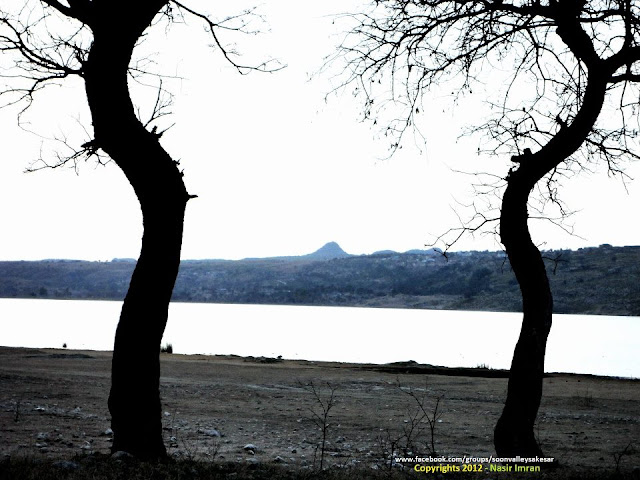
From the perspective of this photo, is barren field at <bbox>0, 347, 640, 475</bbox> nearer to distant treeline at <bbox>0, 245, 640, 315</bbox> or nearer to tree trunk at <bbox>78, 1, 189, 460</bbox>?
tree trunk at <bbox>78, 1, 189, 460</bbox>

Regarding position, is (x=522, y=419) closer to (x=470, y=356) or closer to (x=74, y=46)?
(x=74, y=46)

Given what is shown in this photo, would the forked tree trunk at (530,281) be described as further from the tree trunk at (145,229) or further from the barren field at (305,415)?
the tree trunk at (145,229)

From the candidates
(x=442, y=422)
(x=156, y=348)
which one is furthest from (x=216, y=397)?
(x=156, y=348)

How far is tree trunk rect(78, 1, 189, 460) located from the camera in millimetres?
6770

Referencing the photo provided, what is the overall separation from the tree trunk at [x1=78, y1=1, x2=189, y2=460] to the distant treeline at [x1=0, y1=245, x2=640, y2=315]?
2922 inches

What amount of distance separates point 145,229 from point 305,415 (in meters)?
6.04

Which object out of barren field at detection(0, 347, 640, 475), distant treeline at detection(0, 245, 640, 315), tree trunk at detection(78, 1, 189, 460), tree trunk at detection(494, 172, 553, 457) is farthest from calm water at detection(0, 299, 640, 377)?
distant treeline at detection(0, 245, 640, 315)

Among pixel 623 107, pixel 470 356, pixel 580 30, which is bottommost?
pixel 470 356

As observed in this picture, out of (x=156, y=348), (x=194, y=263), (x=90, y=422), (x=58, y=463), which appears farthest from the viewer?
(x=194, y=263)

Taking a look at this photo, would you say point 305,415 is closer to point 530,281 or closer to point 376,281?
point 530,281

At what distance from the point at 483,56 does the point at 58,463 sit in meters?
5.63

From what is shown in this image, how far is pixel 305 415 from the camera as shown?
12.1 meters

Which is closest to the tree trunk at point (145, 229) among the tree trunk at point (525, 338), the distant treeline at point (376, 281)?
the tree trunk at point (525, 338)

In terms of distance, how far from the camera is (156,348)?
686cm
